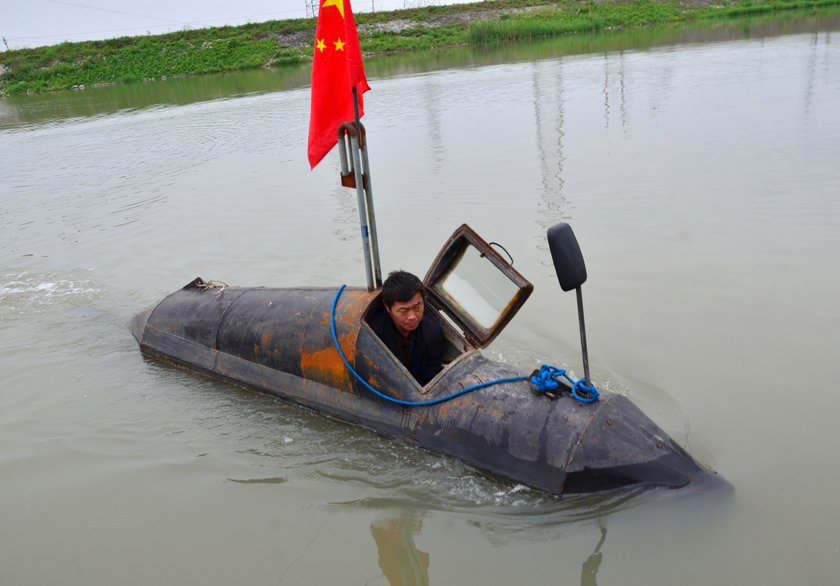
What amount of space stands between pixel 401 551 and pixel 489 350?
258 cm

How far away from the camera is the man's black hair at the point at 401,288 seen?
4.56 meters

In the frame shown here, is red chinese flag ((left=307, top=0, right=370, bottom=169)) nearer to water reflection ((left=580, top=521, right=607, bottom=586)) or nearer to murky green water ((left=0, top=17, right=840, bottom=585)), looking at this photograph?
murky green water ((left=0, top=17, right=840, bottom=585))

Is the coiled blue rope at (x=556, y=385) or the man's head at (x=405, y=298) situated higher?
the man's head at (x=405, y=298)

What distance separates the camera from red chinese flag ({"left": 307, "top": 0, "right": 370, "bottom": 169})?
4645 mm

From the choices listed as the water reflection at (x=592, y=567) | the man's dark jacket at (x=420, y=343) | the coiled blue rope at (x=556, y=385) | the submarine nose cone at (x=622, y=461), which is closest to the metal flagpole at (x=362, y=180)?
the man's dark jacket at (x=420, y=343)

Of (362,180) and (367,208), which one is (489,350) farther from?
(362,180)

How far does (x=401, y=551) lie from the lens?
3799mm

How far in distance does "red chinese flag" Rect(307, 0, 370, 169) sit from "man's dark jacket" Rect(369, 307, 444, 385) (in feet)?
4.39

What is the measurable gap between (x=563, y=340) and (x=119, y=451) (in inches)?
148

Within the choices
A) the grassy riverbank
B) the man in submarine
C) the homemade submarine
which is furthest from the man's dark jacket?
the grassy riverbank

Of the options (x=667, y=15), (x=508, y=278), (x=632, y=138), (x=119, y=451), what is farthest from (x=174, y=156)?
(x=667, y=15)

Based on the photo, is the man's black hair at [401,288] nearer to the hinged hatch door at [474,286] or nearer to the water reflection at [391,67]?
the hinged hatch door at [474,286]

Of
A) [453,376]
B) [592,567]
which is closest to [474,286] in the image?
[453,376]

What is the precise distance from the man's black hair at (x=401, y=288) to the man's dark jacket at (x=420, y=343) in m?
0.29
